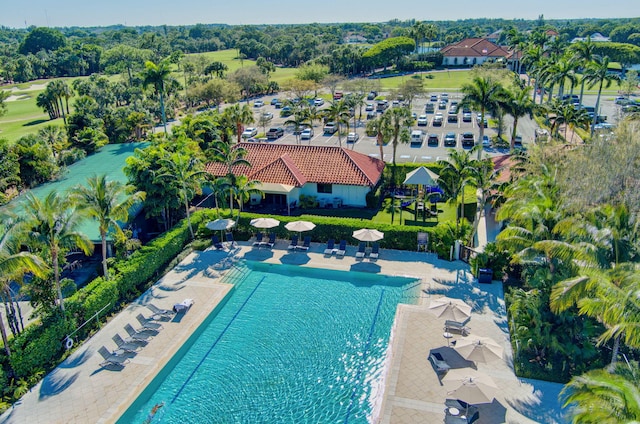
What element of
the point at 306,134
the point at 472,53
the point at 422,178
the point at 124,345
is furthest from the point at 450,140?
the point at 472,53

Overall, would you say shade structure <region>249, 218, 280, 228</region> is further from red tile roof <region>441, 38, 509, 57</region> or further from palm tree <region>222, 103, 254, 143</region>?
red tile roof <region>441, 38, 509, 57</region>

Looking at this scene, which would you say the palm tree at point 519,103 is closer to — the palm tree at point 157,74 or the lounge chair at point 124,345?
the palm tree at point 157,74

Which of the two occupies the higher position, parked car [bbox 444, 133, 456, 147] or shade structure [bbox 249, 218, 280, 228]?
shade structure [bbox 249, 218, 280, 228]

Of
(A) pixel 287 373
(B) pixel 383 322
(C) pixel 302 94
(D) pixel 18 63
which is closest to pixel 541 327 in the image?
(B) pixel 383 322

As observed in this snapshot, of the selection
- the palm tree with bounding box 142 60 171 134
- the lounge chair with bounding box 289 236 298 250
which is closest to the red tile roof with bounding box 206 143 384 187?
the lounge chair with bounding box 289 236 298 250

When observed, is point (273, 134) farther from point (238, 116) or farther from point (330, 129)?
point (238, 116)
